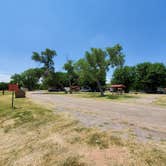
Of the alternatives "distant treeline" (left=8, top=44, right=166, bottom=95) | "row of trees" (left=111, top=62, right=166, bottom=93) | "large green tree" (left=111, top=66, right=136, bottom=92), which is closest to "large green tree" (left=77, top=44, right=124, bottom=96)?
"distant treeline" (left=8, top=44, right=166, bottom=95)

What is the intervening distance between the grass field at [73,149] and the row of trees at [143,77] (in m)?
46.6

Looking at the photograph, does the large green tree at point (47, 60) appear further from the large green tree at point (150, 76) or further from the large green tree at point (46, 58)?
the large green tree at point (150, 76)

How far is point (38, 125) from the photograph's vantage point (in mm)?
7289

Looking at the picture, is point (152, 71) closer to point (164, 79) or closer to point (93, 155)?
point (164, 79)

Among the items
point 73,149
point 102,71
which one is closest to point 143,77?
point 102,71

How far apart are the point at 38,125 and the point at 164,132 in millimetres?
5485

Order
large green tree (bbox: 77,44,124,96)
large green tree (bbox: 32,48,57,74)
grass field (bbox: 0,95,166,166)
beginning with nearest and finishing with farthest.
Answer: grass field (bbox: 0,95,166,166) → large green tree (bbox: 77,44,124,96) → large green tree (bbox: 32,48,57,74)

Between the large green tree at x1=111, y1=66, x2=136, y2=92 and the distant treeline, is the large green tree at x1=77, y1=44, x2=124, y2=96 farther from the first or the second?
the large green tree at x1=111, y1=66, x2=136, y2=92

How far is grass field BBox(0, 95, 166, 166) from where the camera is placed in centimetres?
368

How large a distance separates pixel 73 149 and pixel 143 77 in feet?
172

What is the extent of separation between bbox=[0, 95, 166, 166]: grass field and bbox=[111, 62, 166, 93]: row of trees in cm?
4655

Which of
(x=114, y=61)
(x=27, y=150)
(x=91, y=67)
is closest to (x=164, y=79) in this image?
(x=114, y=61)

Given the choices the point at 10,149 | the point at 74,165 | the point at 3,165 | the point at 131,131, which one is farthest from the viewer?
the point at 131,131

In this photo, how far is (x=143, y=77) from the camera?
52000 mm
